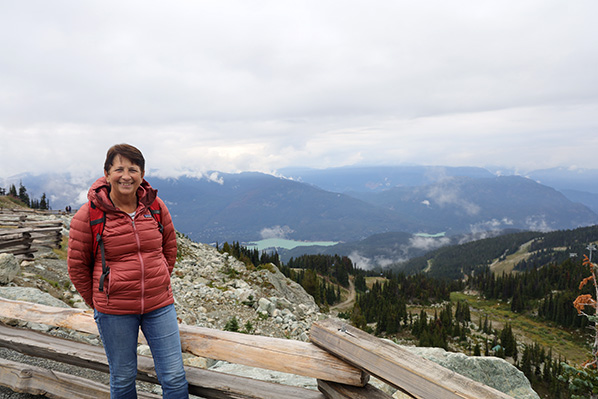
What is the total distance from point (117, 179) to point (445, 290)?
151m

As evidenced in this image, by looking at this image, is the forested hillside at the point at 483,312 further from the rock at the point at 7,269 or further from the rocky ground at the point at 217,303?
the rock at the point at 7,269

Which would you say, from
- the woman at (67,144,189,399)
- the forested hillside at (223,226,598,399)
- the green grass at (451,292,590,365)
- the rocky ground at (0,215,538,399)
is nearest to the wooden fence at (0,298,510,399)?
the woman at (67,144,189,399)

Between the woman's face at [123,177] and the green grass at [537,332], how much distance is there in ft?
312

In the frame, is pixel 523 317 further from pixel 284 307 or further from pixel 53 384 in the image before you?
pixel 53 384

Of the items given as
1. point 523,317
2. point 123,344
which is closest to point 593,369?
point 123,344

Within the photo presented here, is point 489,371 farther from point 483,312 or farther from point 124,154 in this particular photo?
point 483,312

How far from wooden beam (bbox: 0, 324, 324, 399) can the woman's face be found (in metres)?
2.56

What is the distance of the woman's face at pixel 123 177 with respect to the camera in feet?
12.0

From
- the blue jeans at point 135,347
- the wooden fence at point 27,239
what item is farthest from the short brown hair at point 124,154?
the wooden fence at point 27,239

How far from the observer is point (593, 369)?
1085 centimetres

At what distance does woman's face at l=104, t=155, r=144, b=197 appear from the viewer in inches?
144

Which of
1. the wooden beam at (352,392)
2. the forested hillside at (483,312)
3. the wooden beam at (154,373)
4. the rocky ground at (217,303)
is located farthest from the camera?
the forested hillside at (483,312)

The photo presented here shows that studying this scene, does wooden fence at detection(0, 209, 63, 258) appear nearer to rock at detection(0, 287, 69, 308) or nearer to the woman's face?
rock at detection(0, 287, 69, 308)

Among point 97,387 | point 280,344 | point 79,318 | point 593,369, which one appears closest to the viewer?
point 280,344
